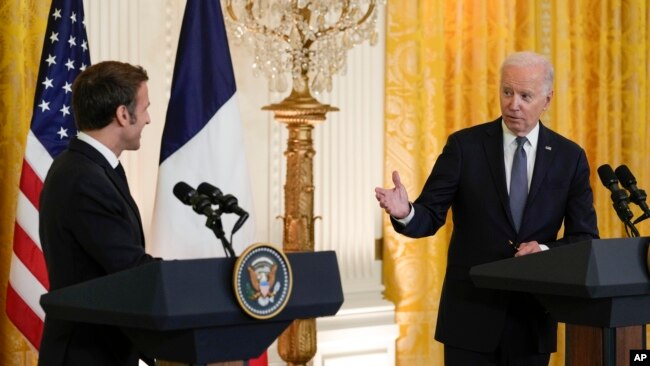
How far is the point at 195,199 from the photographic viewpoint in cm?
241

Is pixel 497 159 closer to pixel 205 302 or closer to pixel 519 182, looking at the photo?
pixel 519 182

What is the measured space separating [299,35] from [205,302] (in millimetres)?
2400

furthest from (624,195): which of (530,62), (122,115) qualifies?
(122,115)

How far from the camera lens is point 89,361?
271 cm

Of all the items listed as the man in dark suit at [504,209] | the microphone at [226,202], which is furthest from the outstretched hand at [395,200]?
the microphone at [226,202]

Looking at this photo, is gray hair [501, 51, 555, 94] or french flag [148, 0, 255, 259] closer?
gray hair [501, 51, 555, 94]

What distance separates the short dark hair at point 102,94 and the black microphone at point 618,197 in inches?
58.4

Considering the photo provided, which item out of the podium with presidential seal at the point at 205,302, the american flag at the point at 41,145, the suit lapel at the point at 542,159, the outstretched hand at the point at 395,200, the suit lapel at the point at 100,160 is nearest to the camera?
the podium with presidential seal at the point at 205,302

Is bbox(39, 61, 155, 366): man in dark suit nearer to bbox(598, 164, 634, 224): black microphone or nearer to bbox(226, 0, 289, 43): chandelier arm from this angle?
bbox(598, 164, 634, 224): black microphone

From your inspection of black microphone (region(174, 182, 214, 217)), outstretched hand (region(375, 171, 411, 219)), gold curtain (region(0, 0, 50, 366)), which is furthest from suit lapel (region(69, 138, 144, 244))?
gold curtain (region(0, 0, 50, 366))

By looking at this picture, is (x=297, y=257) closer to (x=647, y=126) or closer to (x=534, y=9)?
(x=534, y=9)

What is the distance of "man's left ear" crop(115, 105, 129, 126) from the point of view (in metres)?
2.83

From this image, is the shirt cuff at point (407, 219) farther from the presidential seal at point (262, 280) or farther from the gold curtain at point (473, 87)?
the gold curtain at point (473, 87)

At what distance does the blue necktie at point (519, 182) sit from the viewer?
3484 mm
